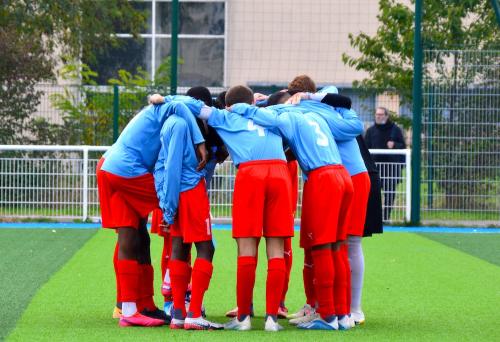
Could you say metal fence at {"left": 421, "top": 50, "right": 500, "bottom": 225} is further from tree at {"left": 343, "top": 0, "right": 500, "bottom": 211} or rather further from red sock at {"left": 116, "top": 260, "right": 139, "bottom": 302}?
red sock at {"left": 116, "top": 260, "right": 139, "bottom": 302}

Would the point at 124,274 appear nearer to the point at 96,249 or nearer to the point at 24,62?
the point at 96,249

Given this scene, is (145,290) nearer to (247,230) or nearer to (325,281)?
(247,230)

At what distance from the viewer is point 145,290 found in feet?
28.7

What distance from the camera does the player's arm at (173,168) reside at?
26.8 feet

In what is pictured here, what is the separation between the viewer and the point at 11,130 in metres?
18.9

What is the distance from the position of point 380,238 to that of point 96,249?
3.92 metres

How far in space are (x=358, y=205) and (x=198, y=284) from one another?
1352 millimetres

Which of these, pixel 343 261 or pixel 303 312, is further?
pixel 303 312

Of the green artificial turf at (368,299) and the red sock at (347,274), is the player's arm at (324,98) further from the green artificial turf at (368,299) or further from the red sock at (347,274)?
the green artificial turf at (368,299)

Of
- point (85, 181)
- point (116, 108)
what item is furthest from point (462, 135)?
point (85, 181)

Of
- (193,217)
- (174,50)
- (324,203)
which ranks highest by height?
(174,50)

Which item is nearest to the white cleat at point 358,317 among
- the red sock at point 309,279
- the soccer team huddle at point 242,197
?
the soccer team huddle at point 242,197

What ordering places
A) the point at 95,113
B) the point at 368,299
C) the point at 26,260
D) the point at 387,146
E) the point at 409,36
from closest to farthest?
1. the point at 368,299
2. the point at 26,260
3. the point at 387,146
4. the point at 95,113
5. the point at 409,36

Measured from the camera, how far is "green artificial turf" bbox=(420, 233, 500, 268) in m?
13.6
